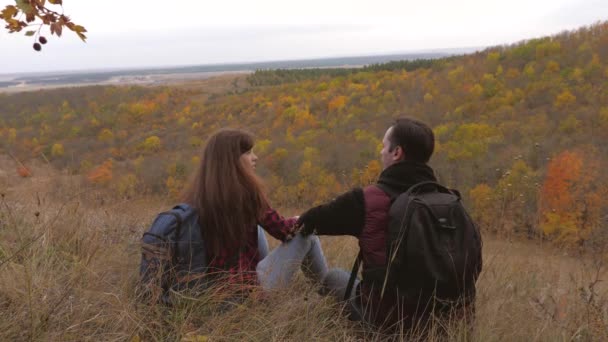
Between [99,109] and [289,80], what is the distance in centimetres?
2498

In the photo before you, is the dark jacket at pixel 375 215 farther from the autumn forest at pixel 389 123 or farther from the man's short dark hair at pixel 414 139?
the autumn forest at pixel 389 123

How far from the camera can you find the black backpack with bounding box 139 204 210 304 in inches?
82.3

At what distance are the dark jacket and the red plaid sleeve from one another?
30 centimetres

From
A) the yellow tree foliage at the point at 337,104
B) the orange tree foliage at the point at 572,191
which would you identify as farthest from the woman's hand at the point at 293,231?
the yellow tree foliage at the point at 337,104

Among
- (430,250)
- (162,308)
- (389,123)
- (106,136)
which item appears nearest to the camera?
(430,250)

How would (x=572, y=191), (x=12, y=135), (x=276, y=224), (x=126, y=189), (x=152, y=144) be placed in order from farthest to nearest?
(x=12, y=135)
(x=152, y=144)
(x=572, y=191)
(x=126, y=189)
(x=276, y=224)

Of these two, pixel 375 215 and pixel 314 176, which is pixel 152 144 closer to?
pixel 314 176

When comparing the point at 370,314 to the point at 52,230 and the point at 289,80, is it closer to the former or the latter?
the point at 52,230

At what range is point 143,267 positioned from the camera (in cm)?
216

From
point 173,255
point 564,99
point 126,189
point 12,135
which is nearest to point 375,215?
point 173,255

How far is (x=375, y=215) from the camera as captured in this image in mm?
2080

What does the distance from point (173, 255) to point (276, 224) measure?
0.52 m

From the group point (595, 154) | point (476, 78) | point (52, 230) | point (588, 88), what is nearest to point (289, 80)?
point (476, 78)

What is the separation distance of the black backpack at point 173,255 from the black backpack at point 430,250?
84 centimetres
